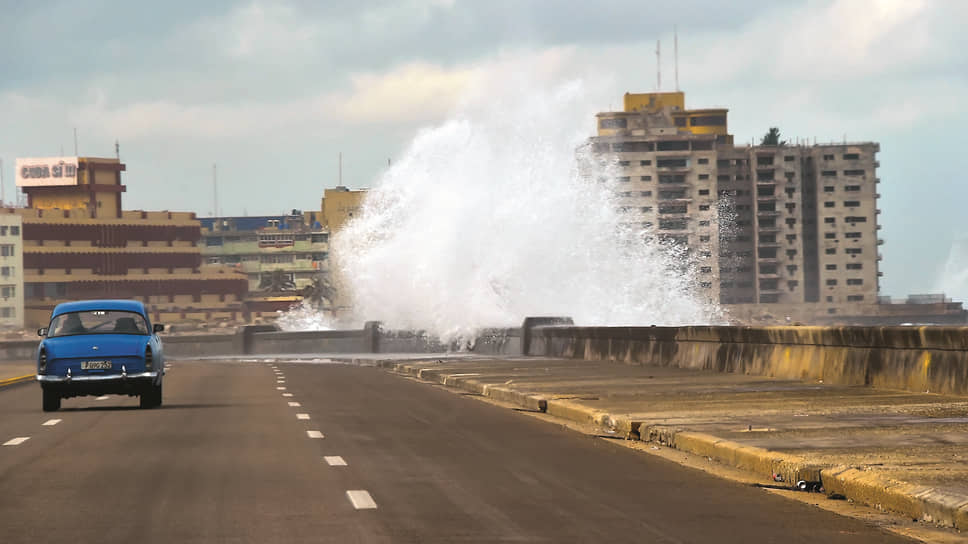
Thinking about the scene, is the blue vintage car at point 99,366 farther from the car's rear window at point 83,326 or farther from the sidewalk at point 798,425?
the sidewalk at point 798,425

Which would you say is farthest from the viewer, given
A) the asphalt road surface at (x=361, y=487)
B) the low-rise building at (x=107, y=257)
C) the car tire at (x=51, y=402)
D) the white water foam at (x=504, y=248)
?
the low-rise building at (x=107, y=257)

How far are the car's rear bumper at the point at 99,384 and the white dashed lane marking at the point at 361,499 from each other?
12.6 m

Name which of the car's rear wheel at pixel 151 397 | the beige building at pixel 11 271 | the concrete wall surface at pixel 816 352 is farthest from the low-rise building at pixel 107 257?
the car's rear wheel at pixel 151 397

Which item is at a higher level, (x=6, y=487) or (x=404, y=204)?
(x=404, y=204)

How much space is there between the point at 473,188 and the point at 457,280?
4.19m

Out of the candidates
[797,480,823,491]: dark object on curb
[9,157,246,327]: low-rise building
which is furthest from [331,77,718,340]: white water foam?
[9,157,246,327]: low-rise building

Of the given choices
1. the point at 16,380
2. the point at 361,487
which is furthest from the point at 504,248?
the point at 361,487

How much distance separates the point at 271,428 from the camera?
20.0 metres

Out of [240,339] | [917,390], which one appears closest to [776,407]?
[917,390]

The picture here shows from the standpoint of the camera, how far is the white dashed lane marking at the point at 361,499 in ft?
38.3

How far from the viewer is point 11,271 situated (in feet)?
603

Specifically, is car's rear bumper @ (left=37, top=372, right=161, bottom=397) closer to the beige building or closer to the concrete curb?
the concrete curb

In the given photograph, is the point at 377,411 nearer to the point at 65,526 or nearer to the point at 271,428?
the point at 271,428

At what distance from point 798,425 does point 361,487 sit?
5825mm
